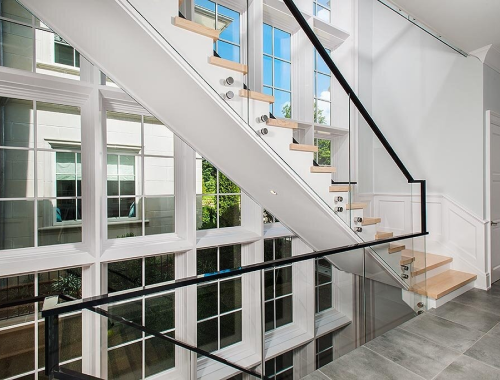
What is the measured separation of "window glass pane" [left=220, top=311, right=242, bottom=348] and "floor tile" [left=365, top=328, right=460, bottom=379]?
3.54 ft

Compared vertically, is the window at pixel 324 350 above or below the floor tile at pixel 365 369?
above

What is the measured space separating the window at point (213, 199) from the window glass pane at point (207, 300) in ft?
4.00

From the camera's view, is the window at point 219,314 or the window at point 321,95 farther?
the window at point 321,95

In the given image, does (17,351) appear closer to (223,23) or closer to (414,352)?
(414,352)

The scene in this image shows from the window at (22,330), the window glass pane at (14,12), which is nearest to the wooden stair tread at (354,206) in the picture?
the window at (22,330)

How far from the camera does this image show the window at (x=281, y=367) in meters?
1.96

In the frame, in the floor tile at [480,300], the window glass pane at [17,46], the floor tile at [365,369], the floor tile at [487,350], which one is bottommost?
the floor tile at [365,369]

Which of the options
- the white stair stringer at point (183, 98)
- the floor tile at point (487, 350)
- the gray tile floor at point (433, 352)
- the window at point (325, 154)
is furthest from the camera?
the window at point (325, 154)

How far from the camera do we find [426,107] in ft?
13.5

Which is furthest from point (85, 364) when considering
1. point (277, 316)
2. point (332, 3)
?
point (332, 3)

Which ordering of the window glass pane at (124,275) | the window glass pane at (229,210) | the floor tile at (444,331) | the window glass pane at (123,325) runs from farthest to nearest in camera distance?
the window glass pane at (229,210)
the window glass pane at (124,275)
the floor tile at (444,331)
the window glass pane at (123,325)

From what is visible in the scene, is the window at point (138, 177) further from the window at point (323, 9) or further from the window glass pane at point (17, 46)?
the window at point (323, 9)

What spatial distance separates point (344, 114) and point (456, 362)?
245cm

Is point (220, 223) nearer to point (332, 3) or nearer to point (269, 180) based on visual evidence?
point (269, 180)
